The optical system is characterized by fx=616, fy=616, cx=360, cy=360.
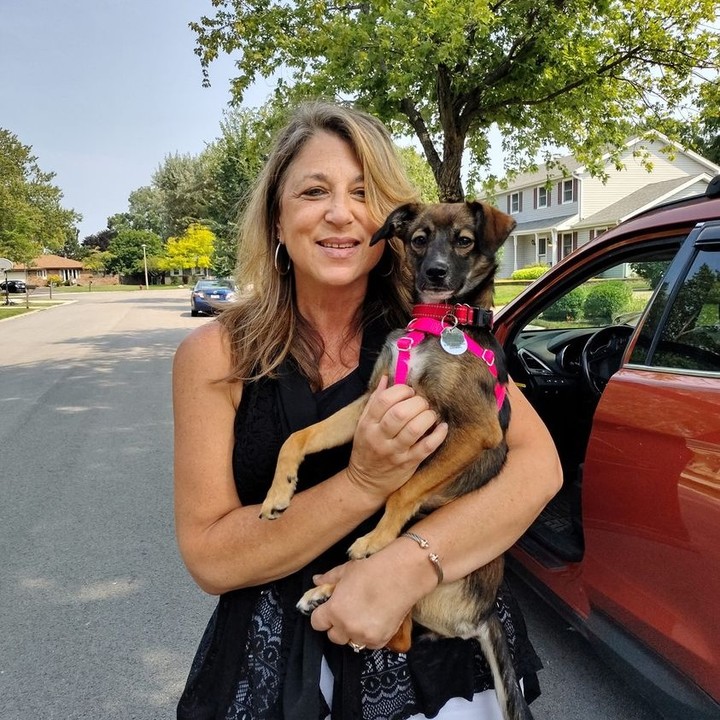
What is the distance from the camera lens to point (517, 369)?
12.0 feet

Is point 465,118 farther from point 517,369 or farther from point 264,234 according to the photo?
point 264,234

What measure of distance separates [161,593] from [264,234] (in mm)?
2724

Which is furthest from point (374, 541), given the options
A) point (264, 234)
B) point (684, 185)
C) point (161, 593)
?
point (684, 185)

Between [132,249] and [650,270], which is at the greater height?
[132,249]

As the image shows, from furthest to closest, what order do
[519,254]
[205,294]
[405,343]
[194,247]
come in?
[194,247] → [519,254] → [205,294] → [405,343]

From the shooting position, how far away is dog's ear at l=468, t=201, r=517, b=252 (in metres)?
2.35

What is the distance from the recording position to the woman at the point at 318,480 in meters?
1.45

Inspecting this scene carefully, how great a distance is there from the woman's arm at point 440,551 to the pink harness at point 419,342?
26cm

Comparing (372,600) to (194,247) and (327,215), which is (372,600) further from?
(194,247)

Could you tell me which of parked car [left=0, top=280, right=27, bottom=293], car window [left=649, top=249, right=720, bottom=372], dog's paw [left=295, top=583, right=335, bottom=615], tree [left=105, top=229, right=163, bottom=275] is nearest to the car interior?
car window [left=649, top=249, right=720, bottom=372]

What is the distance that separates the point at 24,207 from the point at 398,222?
145 ft

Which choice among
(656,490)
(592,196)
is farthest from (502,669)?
(592,196)

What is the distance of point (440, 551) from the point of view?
1.44 meters

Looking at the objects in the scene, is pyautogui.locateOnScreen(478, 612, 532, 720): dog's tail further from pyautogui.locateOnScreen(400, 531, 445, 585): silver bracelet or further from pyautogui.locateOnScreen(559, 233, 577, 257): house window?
pyautogui.locateOnScreen(559, 233, 577, 257): house window
